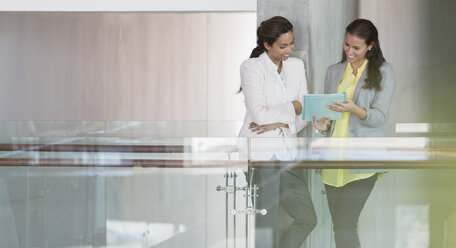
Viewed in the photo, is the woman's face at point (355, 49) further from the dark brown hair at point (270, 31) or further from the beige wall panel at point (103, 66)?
the beige wall panel at point (103, 66)

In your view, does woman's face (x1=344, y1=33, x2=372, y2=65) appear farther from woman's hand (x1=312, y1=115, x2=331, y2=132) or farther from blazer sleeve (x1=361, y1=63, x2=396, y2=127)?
woman's hand (x1=312, y1=115, x2=331, y2=132)

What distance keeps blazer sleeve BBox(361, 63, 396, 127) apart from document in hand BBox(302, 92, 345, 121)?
0.18 meters

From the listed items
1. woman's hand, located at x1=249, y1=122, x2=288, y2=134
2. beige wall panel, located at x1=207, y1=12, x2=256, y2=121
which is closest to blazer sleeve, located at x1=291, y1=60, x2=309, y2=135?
woman's hand, located at x1=249, y1=122, x2=288, y2=134

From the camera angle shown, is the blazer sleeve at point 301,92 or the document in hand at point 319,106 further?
the blazer sleeve at point 301,92

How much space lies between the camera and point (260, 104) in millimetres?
3250

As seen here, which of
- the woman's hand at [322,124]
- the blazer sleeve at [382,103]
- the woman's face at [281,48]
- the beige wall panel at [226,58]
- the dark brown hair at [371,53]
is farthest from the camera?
the beige wall panel at [226,58]

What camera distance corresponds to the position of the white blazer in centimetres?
325

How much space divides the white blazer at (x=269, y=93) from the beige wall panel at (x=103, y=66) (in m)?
1.65

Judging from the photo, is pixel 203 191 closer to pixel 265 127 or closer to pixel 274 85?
pixel 265 127

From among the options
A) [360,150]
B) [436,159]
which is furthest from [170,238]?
[436,159]

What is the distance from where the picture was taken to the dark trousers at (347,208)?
2.31m

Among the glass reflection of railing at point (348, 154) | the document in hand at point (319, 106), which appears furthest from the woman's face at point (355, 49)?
the glass reflection of railing at point (348, 154)

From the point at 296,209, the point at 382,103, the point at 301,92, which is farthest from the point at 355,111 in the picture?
the point at 296,209

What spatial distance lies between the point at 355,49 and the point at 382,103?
16.2 inches
